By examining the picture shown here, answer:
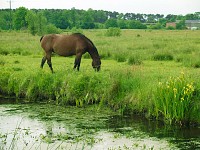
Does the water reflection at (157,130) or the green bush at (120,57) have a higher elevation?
the green bush at (120,57)

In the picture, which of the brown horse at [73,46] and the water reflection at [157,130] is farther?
the brown horse at [73,46]

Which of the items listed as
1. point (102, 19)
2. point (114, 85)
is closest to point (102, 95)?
point (114, 85)

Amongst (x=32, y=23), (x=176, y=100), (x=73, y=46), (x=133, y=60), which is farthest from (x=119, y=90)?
(x=32, y=23)

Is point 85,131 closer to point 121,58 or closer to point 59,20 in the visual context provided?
point 121,58

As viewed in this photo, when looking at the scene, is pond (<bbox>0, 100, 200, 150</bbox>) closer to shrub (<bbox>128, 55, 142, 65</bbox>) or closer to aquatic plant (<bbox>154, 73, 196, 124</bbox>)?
aquatic plant (<bbox>154, 73, 196, 124</bbox>)

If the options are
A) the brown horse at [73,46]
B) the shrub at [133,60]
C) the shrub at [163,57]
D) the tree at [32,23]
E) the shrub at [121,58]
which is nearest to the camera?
the brown horse at [73,46]

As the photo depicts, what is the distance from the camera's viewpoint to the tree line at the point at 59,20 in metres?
55.8

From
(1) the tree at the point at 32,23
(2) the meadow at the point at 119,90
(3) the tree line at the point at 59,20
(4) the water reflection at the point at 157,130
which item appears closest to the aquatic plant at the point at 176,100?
(2) the meadow at the point at 119,90

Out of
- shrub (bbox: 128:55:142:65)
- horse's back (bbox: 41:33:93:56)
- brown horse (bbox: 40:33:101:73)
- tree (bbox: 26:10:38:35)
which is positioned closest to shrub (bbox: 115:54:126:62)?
shrub (bbox: 128:55:142:65)

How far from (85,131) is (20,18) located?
6490 centimetres

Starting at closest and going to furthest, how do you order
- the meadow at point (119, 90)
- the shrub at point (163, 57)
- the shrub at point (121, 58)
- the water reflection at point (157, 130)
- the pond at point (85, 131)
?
the pond at point (85, 131) < the water reflection at point (157, 130) < the meadow at point (119, 90) < the shrub at point (121, 58) < the shrub at point (163, 57)

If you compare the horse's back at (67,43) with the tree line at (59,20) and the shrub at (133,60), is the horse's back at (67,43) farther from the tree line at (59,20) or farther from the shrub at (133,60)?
the tree line at (59,20)

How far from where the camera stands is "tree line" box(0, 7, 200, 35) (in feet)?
183

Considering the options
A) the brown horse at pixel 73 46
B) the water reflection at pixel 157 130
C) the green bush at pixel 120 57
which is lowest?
the water reflection at pixel 157 130
